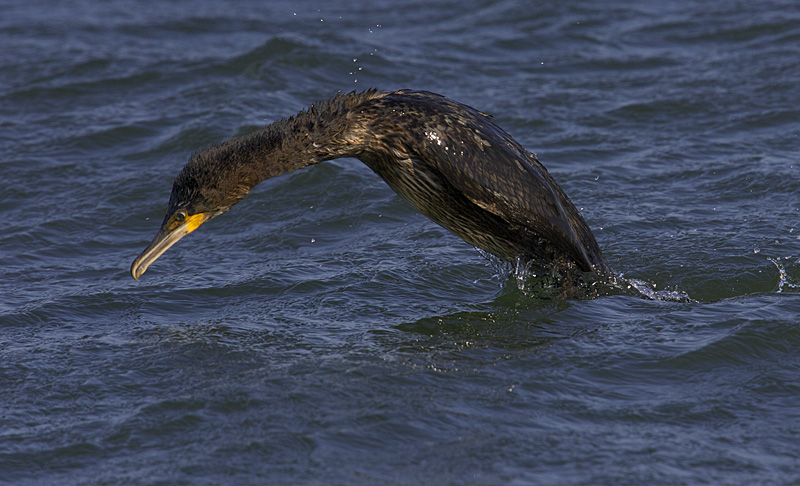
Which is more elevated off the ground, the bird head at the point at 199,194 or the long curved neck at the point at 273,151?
the long curved neck at the point at 273,151

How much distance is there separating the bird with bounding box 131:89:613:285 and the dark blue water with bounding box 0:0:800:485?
67cm

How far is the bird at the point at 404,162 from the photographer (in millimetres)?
6102

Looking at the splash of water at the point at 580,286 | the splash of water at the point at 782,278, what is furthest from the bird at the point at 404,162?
the splash of water at the point at 782,278

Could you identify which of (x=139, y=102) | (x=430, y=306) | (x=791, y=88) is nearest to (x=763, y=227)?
(x=430, y=306)

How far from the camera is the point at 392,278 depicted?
286 inches

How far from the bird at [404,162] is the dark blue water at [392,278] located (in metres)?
0.67

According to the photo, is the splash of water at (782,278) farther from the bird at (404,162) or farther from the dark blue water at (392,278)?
the bird at (404,162)

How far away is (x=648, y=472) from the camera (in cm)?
457

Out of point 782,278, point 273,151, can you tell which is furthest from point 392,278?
point 782,278

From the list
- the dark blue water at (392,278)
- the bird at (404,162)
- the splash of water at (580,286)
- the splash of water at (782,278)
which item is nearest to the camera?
the dark blue water at (392,278)

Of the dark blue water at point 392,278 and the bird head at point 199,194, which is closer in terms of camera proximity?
the dark blue water at point 392,278

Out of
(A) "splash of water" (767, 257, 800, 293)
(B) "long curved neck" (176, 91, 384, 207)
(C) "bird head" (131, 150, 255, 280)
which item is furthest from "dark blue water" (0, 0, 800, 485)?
(B) "long curved neck" (176, 91, 384, 207)

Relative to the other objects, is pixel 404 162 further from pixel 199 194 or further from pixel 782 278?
pixel 782 278

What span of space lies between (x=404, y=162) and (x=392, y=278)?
51.8 inches
